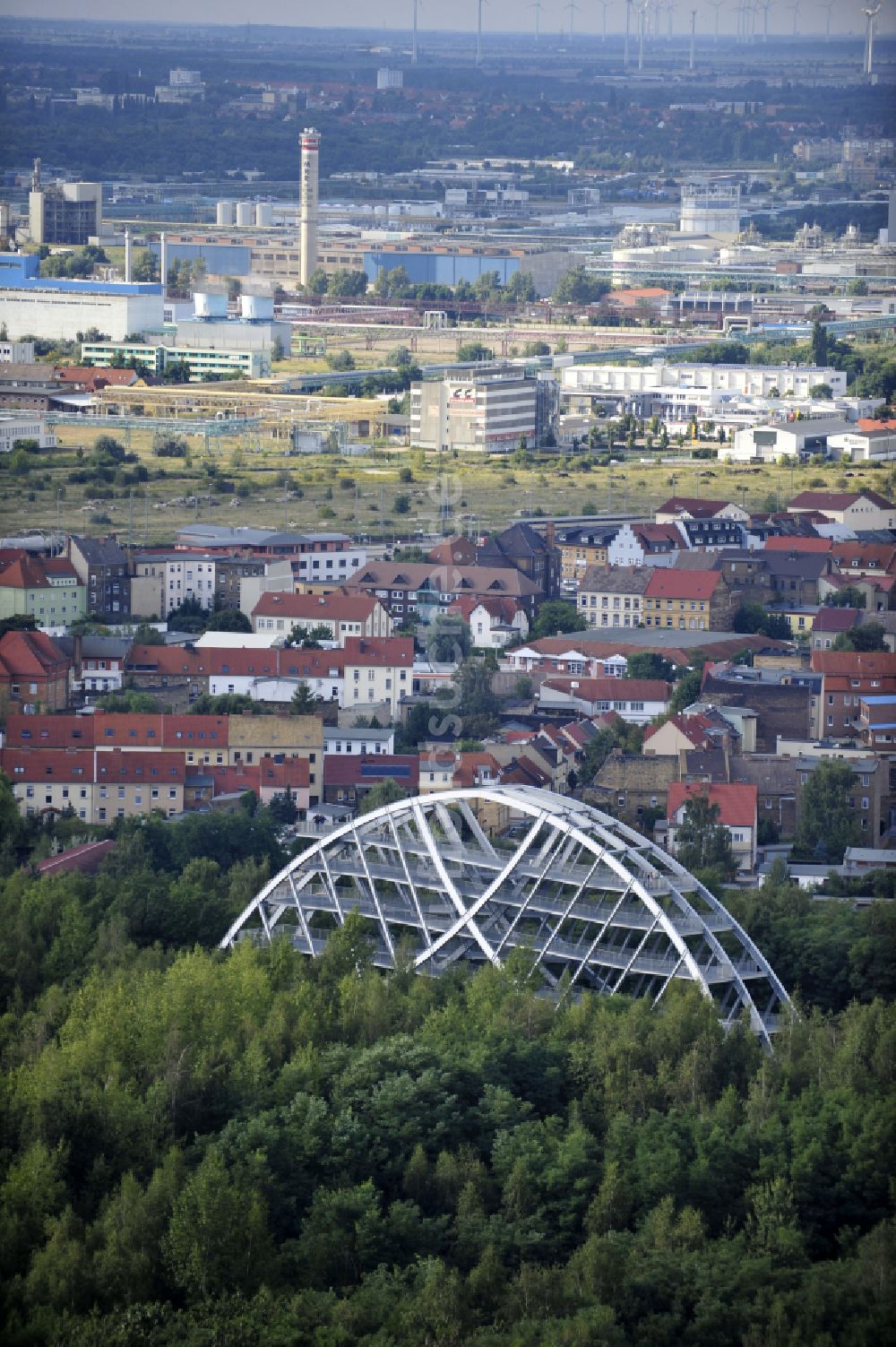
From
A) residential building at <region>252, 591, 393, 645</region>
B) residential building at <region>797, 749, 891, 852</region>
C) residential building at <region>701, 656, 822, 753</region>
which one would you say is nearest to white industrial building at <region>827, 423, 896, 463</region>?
residential building at <region>252, 591, 393, 645</region>

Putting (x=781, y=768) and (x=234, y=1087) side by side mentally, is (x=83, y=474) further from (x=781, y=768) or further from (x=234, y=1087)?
(x=234, y=1087)

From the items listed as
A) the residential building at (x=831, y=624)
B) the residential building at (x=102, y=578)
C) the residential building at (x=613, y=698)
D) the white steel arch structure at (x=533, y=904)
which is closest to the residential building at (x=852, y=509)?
the residential building at (x=831, y=624)

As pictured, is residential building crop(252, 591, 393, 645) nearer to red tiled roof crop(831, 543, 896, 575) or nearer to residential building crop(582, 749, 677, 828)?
residential building crop(582, 749, 677, 828)

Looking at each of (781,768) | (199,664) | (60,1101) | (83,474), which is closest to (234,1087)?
(60,1101)

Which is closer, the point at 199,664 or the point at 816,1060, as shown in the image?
the point at 816,1060

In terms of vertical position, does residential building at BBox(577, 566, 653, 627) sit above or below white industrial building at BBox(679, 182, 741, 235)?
below

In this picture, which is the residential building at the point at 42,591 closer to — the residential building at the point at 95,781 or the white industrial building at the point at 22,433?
the residential building at the point at 95,781
